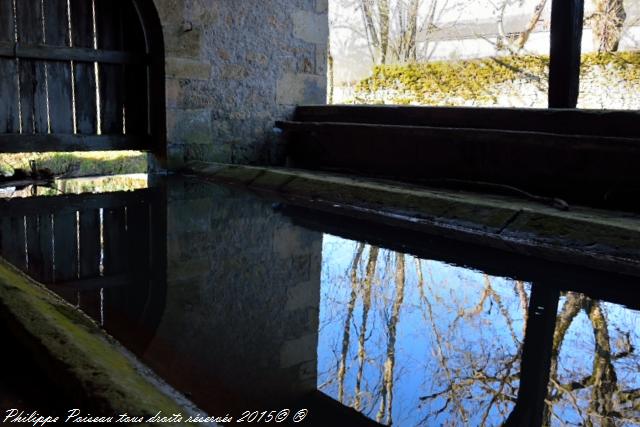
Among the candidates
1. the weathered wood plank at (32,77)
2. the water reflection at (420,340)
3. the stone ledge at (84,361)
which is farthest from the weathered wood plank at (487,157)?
the stone ledge at (84,361)

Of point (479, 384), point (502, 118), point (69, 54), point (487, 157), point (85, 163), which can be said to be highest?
point (69, 54)

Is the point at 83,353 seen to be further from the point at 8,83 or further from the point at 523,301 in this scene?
the point at 8,83

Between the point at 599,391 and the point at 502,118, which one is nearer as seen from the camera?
the point at 599,391

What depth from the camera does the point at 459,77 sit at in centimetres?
782

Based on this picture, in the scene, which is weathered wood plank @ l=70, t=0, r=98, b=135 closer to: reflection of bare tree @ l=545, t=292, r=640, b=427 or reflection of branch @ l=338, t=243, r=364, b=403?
reflection of branch @ l=338, t=243, r=364, b=403

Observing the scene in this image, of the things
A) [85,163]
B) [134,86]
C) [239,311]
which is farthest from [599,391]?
[85,163]

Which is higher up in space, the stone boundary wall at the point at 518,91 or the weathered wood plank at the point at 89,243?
the stone boundary wall at the point at 518,91

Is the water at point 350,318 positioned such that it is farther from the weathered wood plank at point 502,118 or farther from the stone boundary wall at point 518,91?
the stone boundary wall at point 518,91

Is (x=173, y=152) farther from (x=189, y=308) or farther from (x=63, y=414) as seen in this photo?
(x=63, y=414)

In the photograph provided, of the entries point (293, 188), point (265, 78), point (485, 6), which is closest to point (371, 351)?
point (293, 188)

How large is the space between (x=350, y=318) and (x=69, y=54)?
12.5ft

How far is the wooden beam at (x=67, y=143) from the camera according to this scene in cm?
419

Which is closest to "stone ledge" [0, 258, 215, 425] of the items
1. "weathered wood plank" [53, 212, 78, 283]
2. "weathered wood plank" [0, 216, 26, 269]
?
"weathered wood plank" [53, 212, 78, 283]

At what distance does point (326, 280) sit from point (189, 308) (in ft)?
1.70
